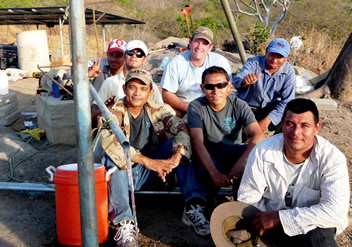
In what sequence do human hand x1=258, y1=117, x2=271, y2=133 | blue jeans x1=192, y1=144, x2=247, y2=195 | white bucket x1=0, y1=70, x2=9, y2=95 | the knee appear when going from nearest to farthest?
1. the knee
2. blue jeans x1=192, y1=144, x2=247, y2=195
3. human hand x1=258, y1=117, x2=271, y2=133
4. white bucket x1=0, y1=70, x2=9, y2=95

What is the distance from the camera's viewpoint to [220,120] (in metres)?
→ 3.63

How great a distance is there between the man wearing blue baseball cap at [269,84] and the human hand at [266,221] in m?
2.09

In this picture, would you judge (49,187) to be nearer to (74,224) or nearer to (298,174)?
(74,224)

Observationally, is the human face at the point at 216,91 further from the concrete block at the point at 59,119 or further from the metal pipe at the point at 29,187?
the concrete block at the point at 59,119

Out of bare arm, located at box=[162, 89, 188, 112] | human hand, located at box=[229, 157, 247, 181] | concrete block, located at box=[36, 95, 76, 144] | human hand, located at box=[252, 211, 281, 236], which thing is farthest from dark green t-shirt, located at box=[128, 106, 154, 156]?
concrete block, located at box=[36, 95, 76, 144]

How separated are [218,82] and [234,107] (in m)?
0.33

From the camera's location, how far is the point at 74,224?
9.26 feet

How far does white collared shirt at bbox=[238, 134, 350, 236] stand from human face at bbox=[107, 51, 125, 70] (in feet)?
8.97

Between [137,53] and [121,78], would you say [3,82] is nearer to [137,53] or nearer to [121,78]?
[121,78]

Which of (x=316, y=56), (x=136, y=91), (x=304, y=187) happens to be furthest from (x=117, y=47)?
(x=316, y=56)

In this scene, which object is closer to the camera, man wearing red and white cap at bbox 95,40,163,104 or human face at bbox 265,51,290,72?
man wearing red and white cap at bbox 95,40,163,104

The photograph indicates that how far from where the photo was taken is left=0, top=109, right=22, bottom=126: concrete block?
6.55m

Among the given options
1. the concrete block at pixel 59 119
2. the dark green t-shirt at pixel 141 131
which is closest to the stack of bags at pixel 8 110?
the concrete block at pixel 59 119

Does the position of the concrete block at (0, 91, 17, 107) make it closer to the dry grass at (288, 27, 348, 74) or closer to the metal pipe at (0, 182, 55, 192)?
the metal pipe at (0, 182, 55, 192)
